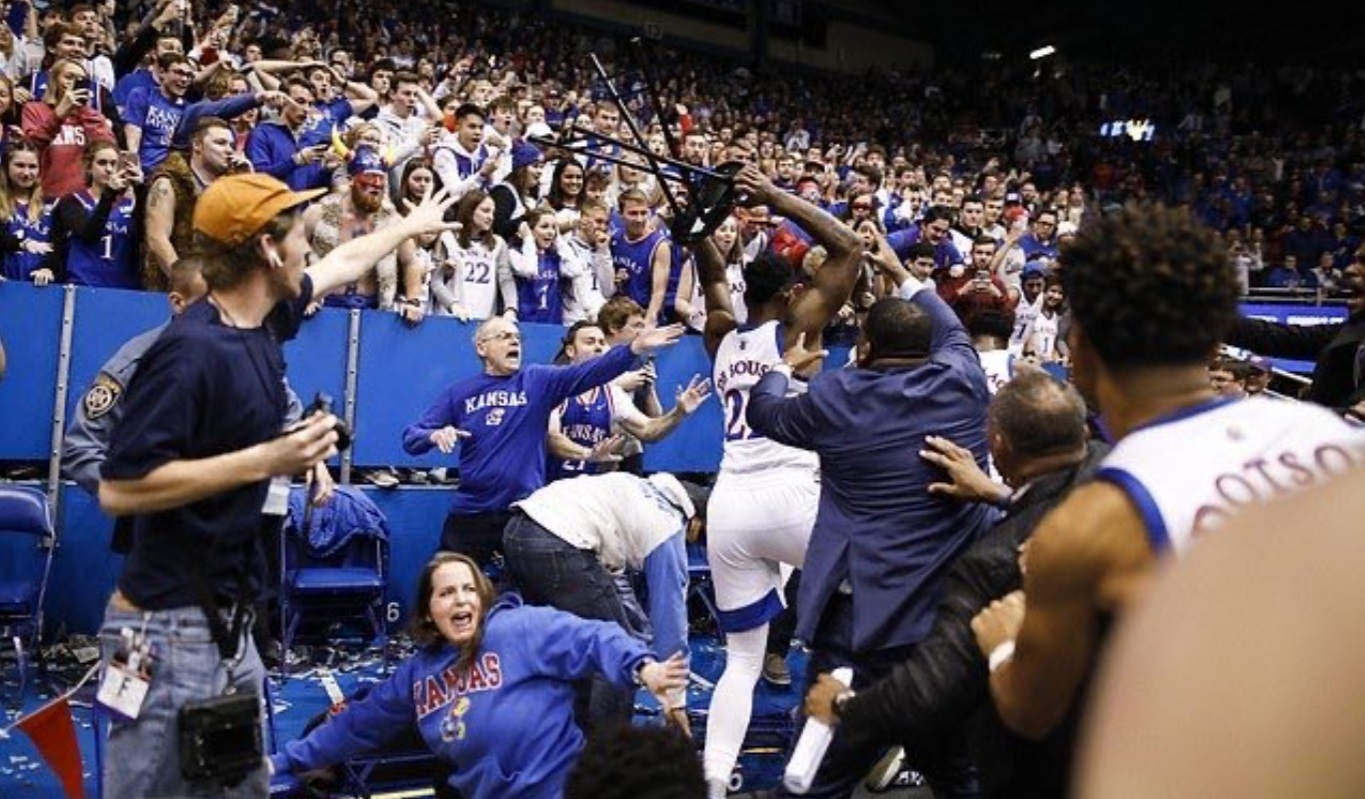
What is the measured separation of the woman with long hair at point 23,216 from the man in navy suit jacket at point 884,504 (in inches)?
187

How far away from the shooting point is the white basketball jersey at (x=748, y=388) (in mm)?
5109

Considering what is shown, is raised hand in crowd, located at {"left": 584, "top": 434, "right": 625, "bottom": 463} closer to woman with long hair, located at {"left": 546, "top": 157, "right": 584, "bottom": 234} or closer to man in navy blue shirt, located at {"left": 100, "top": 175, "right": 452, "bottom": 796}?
woman with long hair, located at {"left": 546, "top": 157, "right": 584, "bottom": 234}

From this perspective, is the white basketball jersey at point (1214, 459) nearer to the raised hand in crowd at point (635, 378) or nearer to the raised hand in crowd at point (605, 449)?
the raised hand in crowd at point (635, 378)

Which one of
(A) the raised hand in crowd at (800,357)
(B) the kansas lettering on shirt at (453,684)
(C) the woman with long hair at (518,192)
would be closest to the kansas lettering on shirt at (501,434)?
(A) the raised hand in crowd at (800,357)

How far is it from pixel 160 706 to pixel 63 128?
19.6 feet

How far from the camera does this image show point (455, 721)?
12.3ft

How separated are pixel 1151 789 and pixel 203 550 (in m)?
2.43

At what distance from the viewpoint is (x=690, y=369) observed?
9078 millimetres

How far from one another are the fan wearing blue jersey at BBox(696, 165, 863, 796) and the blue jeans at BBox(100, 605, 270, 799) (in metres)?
2.37

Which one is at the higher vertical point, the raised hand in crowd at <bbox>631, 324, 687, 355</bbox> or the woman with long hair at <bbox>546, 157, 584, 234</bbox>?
the woman with long hair at <bbox>546, 157, 584, 234</bbox>

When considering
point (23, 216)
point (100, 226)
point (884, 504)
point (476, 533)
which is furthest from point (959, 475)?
point (23, 216)

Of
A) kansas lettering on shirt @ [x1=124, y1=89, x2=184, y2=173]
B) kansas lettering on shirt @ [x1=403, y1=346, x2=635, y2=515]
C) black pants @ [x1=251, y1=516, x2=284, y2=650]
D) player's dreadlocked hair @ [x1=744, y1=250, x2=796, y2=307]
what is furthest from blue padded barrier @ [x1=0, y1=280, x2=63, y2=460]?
player's dreadlocked hair @ [x1=744, y1=250, x2=796, y2=307]

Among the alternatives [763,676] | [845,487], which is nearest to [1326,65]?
[763,676]

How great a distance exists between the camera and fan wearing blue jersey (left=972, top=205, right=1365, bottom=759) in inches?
67.0
